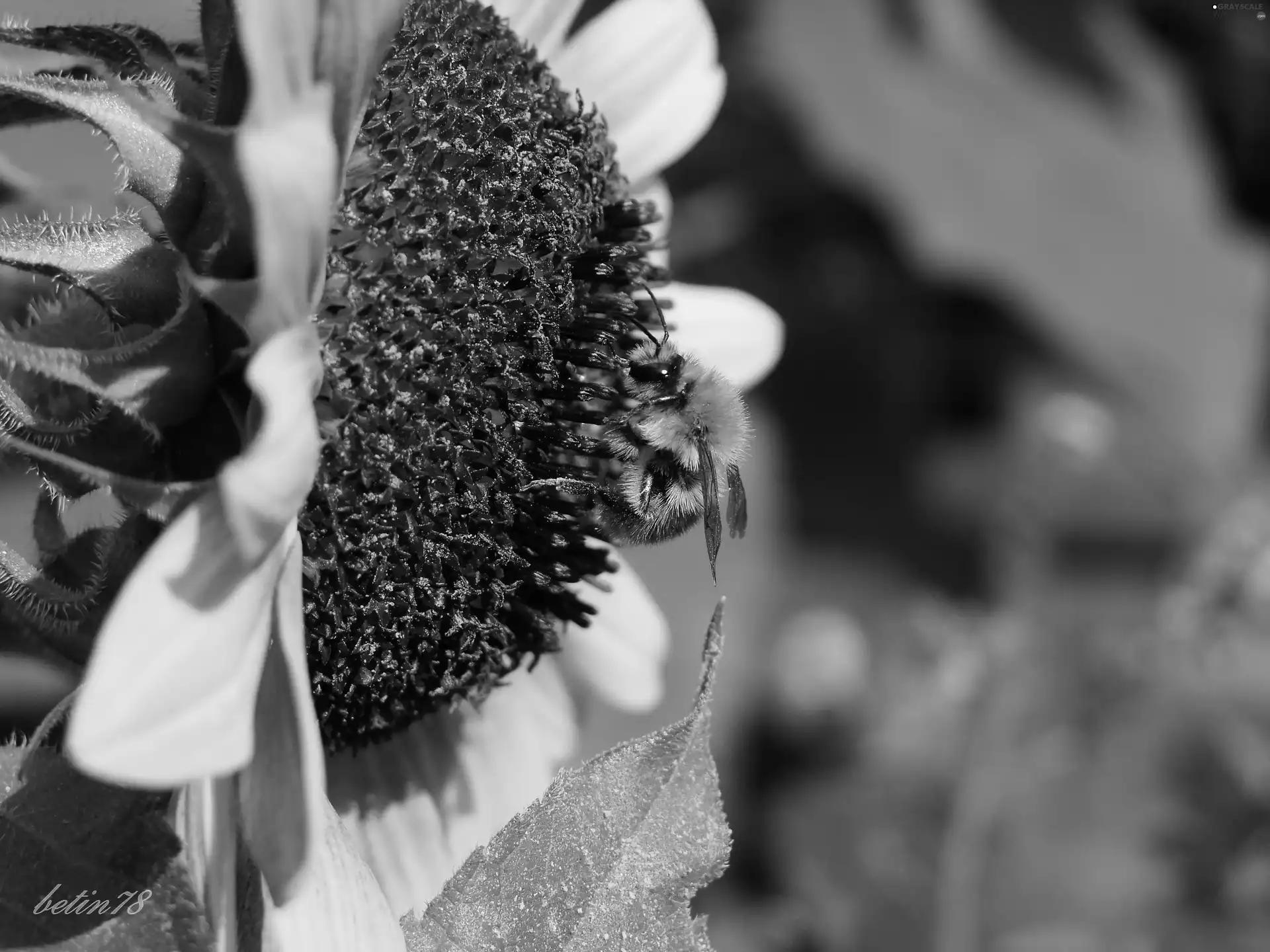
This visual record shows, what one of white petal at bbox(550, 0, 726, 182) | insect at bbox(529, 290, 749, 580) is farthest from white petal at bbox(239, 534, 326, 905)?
white petal at bbox(550, 0, 726, 182)

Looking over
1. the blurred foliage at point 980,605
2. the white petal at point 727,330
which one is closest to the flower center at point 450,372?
the white petal at point 727,330

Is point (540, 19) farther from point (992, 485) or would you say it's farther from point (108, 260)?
point (992, 485)

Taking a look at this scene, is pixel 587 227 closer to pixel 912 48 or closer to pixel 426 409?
pixel 426 409

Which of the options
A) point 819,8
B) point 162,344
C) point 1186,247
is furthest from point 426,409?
point 1186,247

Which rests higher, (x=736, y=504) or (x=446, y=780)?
(x=736, y=504)

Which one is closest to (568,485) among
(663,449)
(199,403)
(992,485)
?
(663,449)
